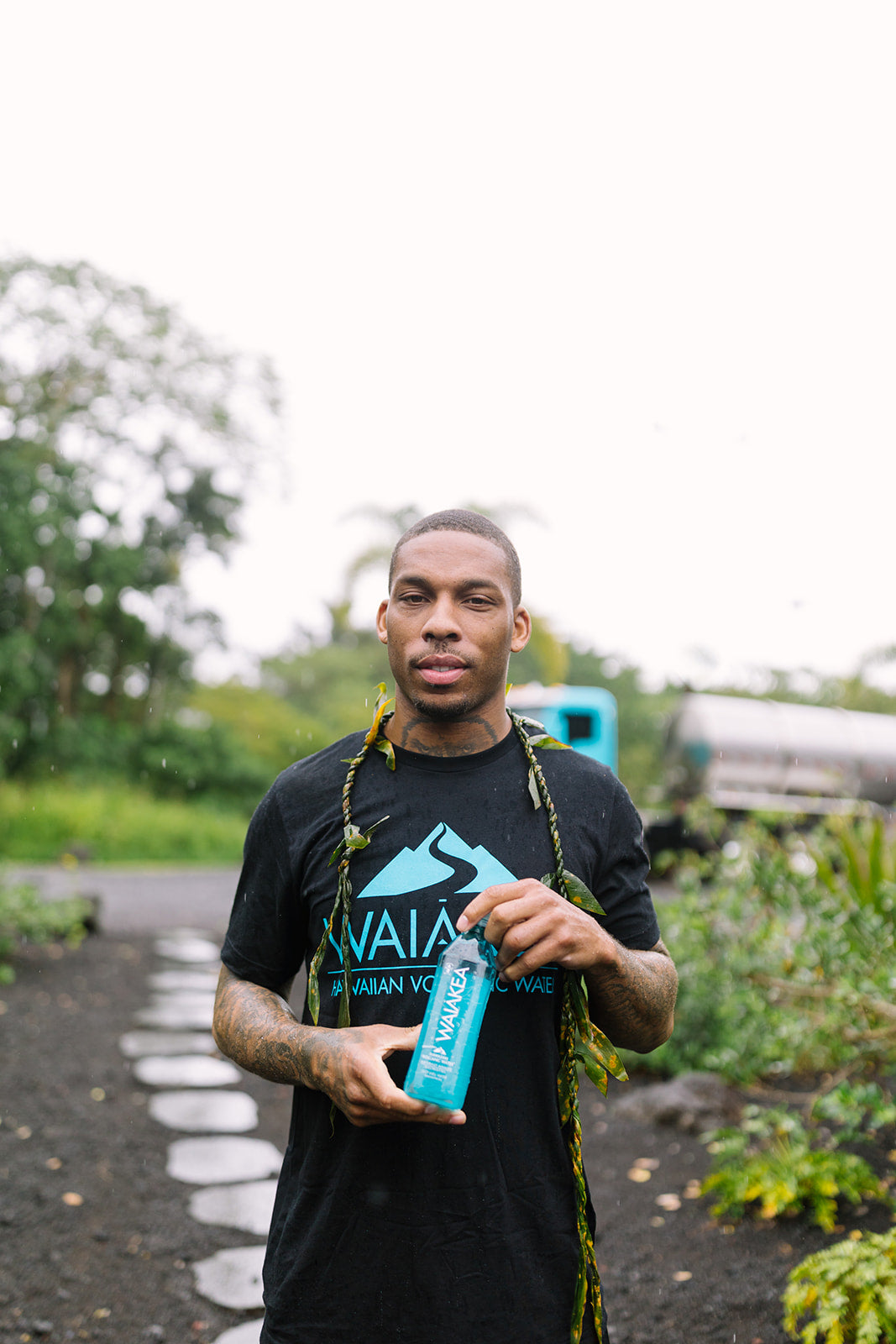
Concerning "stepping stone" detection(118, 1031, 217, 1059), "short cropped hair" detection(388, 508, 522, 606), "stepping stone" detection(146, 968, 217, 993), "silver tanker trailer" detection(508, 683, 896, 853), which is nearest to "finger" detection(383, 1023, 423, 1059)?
"short cropped hair" detection(388, 508, 522, 606)

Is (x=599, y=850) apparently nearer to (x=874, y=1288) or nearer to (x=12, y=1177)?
(x=874, y=1288)

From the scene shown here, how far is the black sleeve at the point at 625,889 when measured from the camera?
5.71 feet

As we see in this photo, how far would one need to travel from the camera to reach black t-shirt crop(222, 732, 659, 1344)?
61.4 inches

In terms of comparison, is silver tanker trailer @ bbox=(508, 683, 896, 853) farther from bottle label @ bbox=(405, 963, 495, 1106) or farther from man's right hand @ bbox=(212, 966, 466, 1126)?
bottle label @ bbox=(405, 963, 495, 1106)

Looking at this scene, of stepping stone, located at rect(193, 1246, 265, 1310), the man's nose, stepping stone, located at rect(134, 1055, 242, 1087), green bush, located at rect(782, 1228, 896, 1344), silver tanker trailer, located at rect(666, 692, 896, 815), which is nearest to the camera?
the man's nose

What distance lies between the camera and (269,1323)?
5.36ft

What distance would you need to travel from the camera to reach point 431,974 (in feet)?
5.26

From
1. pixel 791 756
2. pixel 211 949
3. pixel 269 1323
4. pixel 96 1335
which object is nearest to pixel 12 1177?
pixel 96 1335

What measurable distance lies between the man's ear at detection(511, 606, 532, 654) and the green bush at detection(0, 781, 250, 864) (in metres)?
14.9

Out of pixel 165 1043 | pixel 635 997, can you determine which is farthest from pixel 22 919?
pixel 635 997

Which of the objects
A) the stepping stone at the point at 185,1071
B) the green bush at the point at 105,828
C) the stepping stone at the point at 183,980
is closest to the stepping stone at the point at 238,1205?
the stepping stone at the point at 185,1071

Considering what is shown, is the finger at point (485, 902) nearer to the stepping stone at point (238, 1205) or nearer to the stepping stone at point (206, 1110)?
the stepping stone at point (238, 1205)

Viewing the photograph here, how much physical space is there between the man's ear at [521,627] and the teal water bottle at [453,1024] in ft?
1.77

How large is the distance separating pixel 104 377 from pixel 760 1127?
68.6ft
